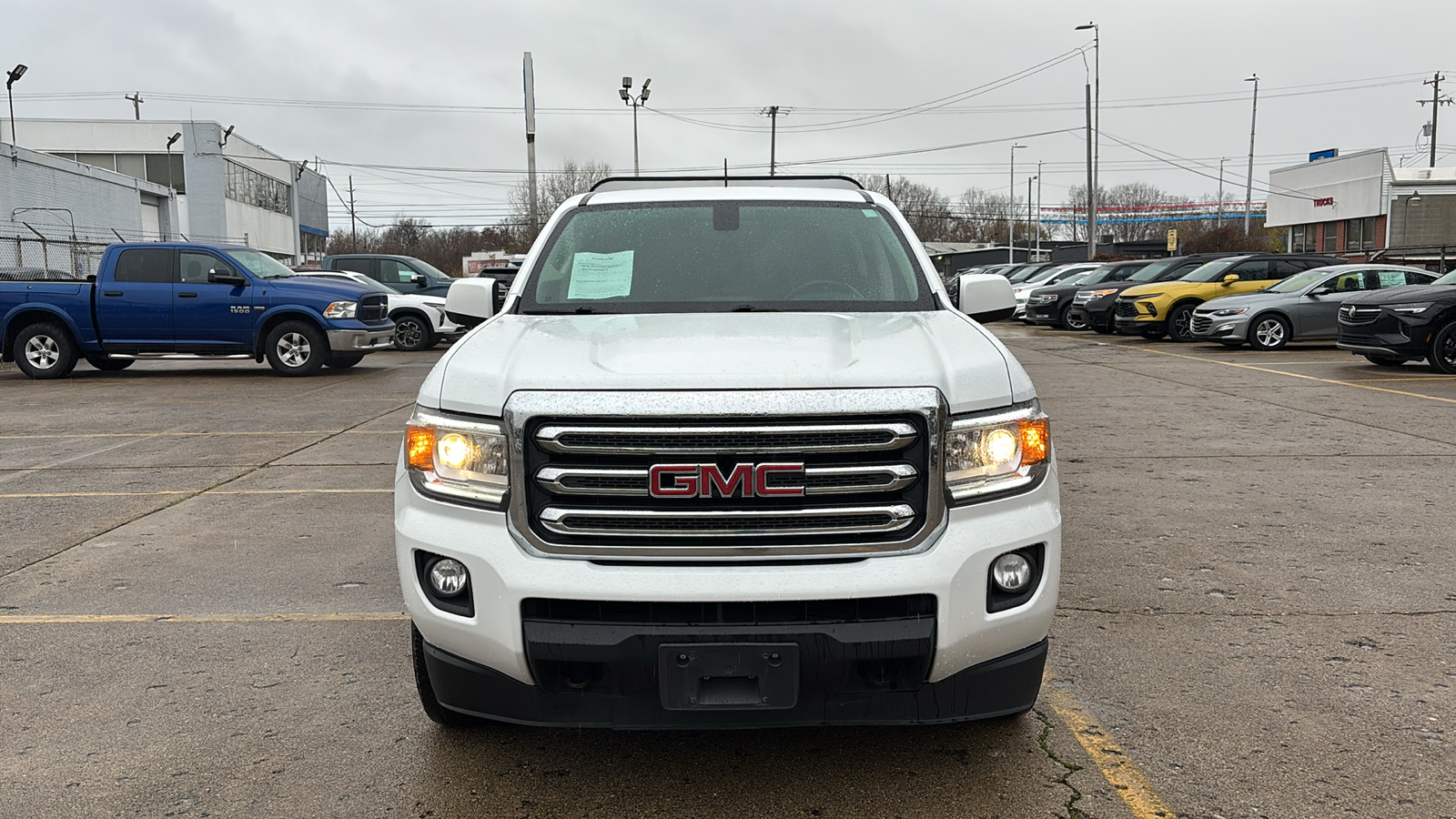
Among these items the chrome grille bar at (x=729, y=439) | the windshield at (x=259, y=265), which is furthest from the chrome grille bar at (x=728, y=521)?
the windshield at (x=259, y=265)

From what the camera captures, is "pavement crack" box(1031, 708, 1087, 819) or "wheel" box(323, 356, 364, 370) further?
"wheel" box(323, 356, 364, 370)

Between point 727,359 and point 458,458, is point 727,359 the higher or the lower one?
the higher one

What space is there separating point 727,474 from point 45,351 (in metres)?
15.9

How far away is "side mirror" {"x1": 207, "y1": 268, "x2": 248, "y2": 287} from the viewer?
1495 centimetres

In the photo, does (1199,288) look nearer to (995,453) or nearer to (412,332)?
(412,332)

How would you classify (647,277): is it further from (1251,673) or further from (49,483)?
(49,483)

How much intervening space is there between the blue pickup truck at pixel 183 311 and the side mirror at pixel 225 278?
0.04 ft

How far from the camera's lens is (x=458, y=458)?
9.69 ft

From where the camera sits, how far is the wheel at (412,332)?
20.1 m

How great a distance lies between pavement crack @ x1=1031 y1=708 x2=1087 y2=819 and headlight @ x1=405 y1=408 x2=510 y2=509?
174cm

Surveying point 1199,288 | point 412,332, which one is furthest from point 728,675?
point 1199,288

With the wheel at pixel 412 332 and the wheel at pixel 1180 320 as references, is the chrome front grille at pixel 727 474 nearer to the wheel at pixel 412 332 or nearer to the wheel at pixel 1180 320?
the wheel at pixel 412 332

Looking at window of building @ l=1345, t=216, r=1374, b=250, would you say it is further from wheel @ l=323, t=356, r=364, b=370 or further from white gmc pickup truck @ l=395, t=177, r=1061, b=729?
white gmc pickup truck @ l=395, t=177, r=1061, b=729

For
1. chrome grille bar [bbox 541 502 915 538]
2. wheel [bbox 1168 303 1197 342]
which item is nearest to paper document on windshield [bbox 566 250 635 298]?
chrome grille bar [bbox 541 502 915 538]
